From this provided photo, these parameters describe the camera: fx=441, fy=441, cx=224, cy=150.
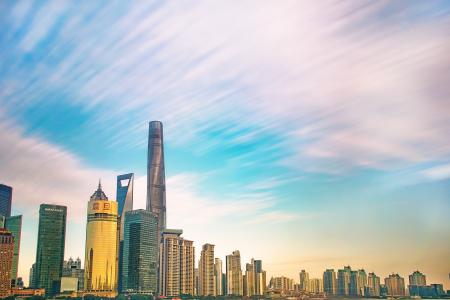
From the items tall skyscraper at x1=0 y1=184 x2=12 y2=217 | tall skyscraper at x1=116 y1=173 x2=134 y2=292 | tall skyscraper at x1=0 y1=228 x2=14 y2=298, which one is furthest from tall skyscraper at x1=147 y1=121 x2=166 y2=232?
tall skyscraper at x1=0 y1=228 x2=14 y2=298

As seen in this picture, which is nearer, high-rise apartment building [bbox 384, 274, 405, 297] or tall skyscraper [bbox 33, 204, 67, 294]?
tall skyscraper [bbox 33, 204, 67, 294]

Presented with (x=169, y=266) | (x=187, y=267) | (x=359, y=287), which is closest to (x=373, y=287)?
(x=359, y=287)

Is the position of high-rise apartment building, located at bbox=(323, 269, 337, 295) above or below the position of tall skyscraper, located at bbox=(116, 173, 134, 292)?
below

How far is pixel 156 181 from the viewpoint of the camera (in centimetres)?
16362

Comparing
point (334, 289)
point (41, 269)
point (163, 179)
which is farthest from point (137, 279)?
point (334, 289)

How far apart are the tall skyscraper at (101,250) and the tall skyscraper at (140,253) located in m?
3.56

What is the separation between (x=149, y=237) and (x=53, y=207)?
99.8ft

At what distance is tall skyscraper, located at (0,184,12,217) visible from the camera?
135m

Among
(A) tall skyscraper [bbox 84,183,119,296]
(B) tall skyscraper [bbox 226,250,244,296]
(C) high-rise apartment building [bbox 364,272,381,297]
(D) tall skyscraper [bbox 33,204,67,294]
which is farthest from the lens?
(C) high-rise apartment building [bbox 364,272,381,297]

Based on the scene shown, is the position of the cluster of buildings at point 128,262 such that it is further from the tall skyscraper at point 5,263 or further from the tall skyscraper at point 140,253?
the tall skyscraper at point 5,263

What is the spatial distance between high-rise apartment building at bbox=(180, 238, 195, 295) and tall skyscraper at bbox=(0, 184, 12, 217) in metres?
55.1

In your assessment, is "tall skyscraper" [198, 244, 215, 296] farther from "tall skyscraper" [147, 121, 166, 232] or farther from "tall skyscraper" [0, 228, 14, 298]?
"tall skyscraper" [0, 228, 14, 298]

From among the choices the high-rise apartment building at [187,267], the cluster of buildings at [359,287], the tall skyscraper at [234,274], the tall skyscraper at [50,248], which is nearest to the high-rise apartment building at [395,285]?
the cluster of buildings at [359,287]

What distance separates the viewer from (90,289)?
122 meters
